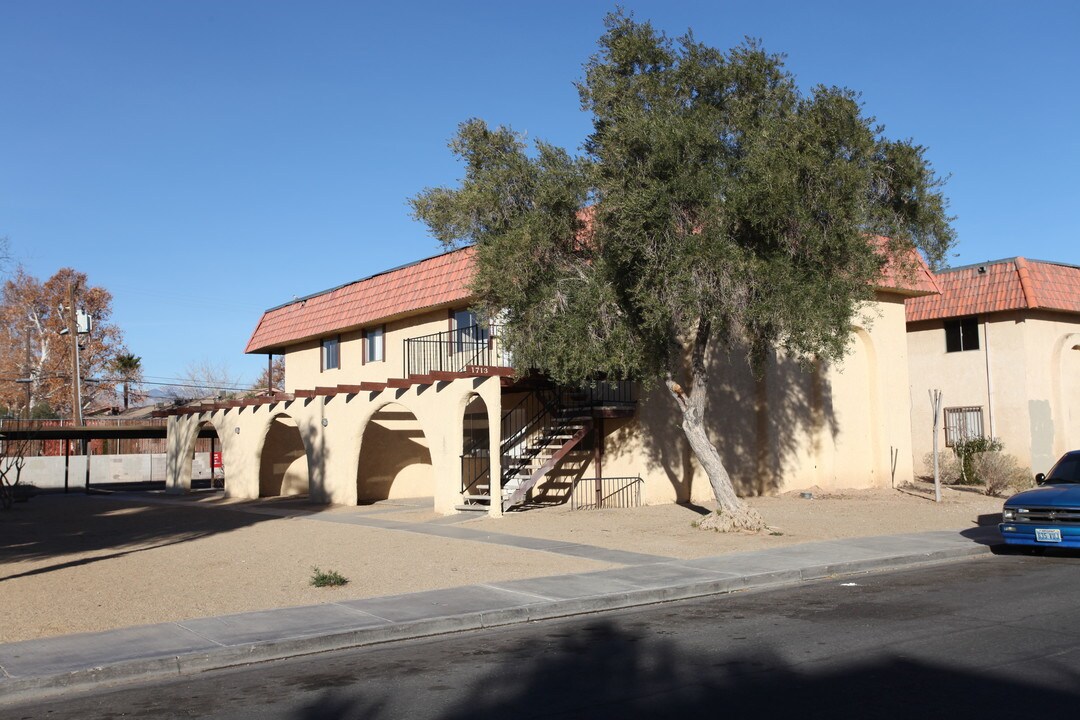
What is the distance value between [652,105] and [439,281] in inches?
394

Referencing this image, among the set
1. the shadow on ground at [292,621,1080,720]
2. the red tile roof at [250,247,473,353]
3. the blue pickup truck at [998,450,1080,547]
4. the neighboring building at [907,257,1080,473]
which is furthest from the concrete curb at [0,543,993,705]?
the neighboring building at [907,257,1080,473]

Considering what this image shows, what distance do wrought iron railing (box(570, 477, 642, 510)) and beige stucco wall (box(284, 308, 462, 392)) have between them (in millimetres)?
5690

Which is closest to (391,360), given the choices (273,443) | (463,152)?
(273,443)

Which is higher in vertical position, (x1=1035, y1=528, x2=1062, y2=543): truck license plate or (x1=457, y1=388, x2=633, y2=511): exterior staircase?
(x1=457, y1=388, x2=633, y2=511): exterior staircase

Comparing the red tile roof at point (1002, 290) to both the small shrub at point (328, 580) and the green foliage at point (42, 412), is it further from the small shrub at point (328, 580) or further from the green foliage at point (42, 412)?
the green foliage at point (42, 412)

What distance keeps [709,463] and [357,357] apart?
14841mm

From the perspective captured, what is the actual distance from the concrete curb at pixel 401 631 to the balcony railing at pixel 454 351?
34.8 feet

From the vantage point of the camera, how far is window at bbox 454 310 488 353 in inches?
947

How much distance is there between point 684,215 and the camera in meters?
15.9

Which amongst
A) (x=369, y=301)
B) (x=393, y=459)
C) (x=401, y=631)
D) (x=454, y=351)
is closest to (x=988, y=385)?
(x=454, y=351)

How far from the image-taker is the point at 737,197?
15.5 m

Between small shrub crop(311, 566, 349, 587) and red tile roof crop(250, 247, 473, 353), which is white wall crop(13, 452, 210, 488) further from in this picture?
small shrub crop(311, 566, 349, 587)

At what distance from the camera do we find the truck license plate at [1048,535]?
13.8 m

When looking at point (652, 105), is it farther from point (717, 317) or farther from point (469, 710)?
point (469, 710)
